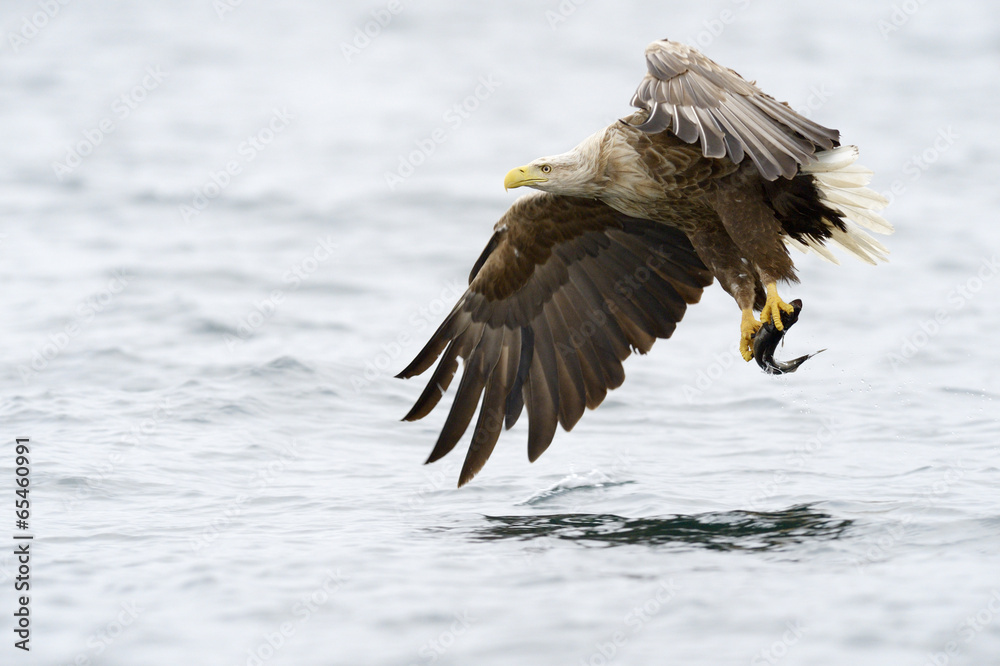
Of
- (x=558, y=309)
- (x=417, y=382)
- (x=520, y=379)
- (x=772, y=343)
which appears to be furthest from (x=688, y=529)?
(x=417, y=382)

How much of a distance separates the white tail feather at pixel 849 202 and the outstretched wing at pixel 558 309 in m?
0.71

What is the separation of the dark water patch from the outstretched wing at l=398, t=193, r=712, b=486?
71 centimetres

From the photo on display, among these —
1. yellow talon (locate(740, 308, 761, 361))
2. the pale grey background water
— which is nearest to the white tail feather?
yellow talon (locate(740, 308, 761, 361))

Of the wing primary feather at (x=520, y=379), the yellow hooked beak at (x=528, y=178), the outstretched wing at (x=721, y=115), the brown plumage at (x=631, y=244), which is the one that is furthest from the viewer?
the wing primary feather at (x=520, y=379)

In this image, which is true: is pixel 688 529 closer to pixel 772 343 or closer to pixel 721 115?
pixel 772 343

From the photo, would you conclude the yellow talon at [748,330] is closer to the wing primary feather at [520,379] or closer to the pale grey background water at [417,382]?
the pale grey background water at [417,382]

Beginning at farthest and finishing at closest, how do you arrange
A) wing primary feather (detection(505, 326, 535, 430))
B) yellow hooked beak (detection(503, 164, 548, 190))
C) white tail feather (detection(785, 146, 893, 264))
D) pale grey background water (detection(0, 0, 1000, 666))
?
wing primary feather (detection(505, 326, 535, 430)) → yellow hooked beak (detection(503, 164, 548, 190)) → white tail feather (detection(785, 146, 893, 264)) → pale grey background water (detection(0, 0, 1000, 666))

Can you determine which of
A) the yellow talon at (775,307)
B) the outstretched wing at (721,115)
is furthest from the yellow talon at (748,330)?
the outstretched wing at (721,115)

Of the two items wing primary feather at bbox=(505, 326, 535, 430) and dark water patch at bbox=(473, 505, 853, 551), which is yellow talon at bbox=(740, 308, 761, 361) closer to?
dark water patch at bbox=(473, 505, 853, 551)

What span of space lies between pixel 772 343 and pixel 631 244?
1125 mm

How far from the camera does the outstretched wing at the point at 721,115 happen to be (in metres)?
4.86

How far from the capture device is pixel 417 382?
8602mm

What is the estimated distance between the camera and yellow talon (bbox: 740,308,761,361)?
600 cm

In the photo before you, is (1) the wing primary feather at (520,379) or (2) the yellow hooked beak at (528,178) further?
(1) the wing primary feather at (520,379)
